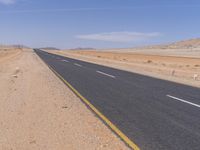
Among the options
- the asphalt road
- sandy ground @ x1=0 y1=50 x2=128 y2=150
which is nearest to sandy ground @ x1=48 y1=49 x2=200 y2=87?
the asphalt road

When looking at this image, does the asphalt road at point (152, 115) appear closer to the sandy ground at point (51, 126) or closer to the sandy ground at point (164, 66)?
the sandy ground at point (51, 126)

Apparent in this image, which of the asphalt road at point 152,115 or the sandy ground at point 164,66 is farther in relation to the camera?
the sandy ground at point 164,66

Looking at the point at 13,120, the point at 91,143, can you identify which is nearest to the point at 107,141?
the point at 91,143

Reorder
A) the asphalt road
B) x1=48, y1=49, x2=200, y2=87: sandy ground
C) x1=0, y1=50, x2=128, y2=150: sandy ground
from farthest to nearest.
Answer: x1=48, y1=49, x2=200, y2=87: sandy ground
the asphalt road
x1=0, y1=50, x2=128, y2=150: sandy ground

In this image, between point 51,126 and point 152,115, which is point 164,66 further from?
point 51,126

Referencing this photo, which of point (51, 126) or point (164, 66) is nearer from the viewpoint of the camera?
point (51, 126)

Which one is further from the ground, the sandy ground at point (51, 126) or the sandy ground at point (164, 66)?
the sandy ground at point (51, 126)

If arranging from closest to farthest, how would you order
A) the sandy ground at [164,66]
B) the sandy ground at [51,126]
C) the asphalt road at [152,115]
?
1. the sandy ground at [51,126]
2. the asphalt road at [152,115]
3. the sandy ground at [164,66]

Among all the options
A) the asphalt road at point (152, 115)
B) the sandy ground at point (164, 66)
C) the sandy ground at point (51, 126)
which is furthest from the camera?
the sandy ground at point (164, 66)

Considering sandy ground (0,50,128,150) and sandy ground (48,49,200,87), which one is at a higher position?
sandy ground (0,50,128,150)

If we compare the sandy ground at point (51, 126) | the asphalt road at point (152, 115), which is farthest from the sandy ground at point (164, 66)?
the sandy ground at point (51, 126)

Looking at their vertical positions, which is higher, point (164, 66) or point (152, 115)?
point (152, 115)

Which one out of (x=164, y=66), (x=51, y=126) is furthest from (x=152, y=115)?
(x=164, y=66)

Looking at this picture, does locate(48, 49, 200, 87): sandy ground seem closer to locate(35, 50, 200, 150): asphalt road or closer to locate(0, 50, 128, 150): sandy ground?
locate(35, 50, 200, 150): asphalt road
